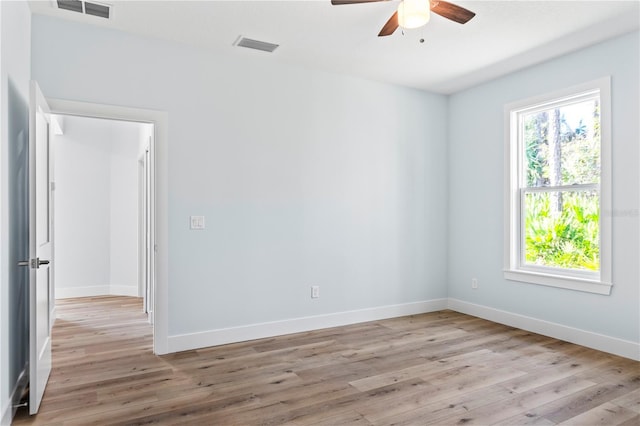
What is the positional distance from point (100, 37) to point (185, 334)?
102 inches

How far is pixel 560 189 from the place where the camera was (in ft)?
13.0

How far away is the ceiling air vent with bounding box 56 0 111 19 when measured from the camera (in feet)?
9.56

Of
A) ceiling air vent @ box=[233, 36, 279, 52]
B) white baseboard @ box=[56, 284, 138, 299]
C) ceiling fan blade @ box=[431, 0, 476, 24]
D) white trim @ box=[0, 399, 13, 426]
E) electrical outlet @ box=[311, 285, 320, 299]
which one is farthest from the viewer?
white baseboard @ box=[56, 284, 138, 299]

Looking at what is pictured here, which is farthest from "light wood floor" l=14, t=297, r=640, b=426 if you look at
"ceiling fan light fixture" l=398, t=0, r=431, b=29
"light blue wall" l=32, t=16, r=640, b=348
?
"ceiling fan light fixture" l=398, t=0, r=431, b=29

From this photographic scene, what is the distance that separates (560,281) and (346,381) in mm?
2397

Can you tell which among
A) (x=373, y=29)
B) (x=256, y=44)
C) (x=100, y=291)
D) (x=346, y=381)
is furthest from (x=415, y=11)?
(x=100, y=291)

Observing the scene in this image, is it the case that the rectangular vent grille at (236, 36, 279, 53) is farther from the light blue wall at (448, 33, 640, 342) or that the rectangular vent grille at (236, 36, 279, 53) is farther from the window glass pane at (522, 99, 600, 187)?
the window glass pane at (522, 99, 600, 187)

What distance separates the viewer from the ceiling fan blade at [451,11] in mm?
2570

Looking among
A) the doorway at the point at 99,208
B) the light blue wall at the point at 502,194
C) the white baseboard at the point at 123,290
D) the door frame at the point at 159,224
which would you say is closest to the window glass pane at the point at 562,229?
the light blue wall at the point at 502,194

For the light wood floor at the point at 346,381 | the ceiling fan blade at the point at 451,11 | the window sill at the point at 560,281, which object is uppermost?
the ceiling fan blade at the point at 451,11

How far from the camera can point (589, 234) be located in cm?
373

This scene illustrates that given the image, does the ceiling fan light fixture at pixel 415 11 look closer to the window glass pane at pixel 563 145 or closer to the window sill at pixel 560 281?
the window glass pane at pixel 563 145

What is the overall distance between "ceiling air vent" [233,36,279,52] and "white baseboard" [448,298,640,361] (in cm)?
364

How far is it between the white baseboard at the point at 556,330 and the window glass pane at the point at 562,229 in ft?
1.93
